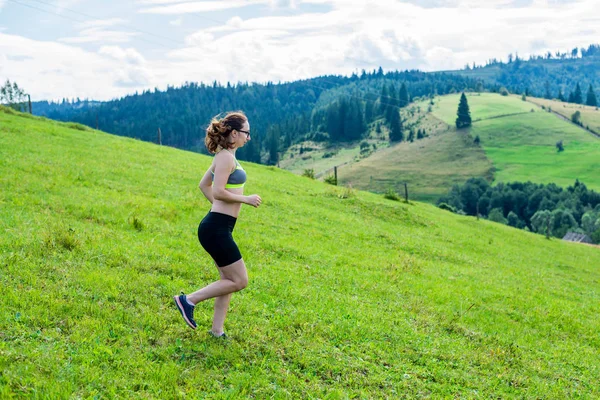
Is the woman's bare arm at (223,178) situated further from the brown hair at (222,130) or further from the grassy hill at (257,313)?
the grassy hill at (257,313)

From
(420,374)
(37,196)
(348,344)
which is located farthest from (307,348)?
(37,196)

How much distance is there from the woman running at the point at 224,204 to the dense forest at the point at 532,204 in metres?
144

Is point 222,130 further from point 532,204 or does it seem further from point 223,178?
point 532,204

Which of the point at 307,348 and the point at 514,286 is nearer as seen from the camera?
the point at 307,348

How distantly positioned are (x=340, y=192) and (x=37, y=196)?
2094 centimetres

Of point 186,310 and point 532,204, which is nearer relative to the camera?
point 186,310

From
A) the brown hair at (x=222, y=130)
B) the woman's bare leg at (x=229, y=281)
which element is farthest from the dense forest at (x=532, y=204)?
the brown hair at (x=222, y=130)

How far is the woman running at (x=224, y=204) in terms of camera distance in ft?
24.3

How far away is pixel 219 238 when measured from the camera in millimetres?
7418

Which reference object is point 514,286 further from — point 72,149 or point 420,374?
point 72,149

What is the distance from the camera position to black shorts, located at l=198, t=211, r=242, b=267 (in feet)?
24.4

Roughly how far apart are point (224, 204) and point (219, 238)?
500 millimetres

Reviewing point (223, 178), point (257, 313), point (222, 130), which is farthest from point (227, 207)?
point (257, 313)

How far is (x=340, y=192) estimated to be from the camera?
113ft
